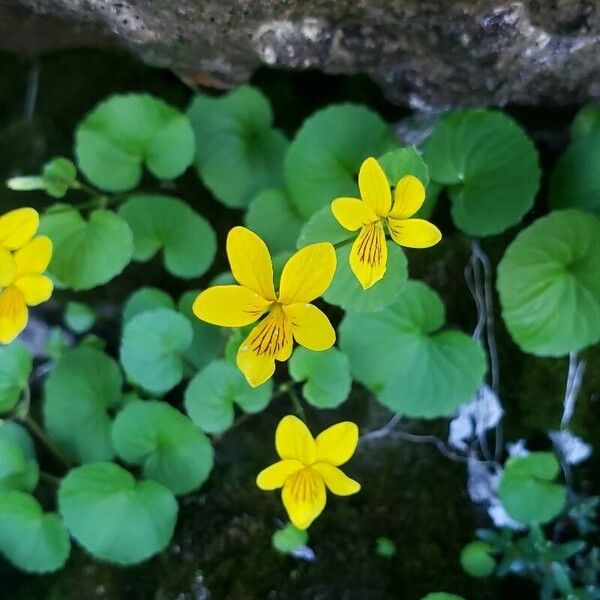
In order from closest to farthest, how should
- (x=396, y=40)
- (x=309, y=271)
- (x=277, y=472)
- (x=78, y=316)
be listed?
(x=309, y=271) < (x=277, y=472) < (x=396, y=40) < (x=78, y=316)

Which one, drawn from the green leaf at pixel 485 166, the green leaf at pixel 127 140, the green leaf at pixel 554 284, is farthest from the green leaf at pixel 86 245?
the green leaf at pixel 554 284

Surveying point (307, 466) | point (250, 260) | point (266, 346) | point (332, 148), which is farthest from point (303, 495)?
point (332, 148)

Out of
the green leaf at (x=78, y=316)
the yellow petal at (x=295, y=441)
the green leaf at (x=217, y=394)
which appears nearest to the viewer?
the yellow petal at (x=295, y=441)

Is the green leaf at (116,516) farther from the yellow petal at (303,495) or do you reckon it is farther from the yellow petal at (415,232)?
the yellow petal at (415,232)

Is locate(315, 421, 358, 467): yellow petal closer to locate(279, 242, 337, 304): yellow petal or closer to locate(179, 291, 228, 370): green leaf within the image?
locate(279, 242, 337, 304): yellow petal

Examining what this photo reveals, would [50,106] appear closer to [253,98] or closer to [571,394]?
[253,98]

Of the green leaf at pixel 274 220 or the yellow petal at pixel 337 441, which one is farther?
the green leaf at pixel 274 220

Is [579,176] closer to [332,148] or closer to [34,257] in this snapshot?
[332,148]
